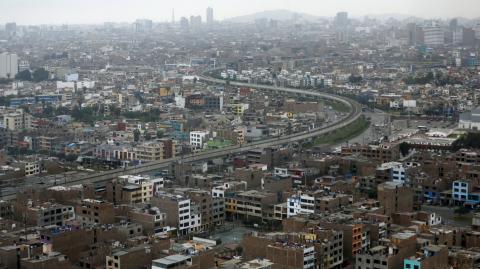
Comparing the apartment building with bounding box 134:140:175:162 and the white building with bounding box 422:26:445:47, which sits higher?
the white building with bounding box 422:26:445:47

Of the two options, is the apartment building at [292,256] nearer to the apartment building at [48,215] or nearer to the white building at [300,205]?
the white building at [300,205]

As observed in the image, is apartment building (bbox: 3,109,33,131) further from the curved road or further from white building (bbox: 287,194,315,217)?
white building (bbox: 287,194,315,217)

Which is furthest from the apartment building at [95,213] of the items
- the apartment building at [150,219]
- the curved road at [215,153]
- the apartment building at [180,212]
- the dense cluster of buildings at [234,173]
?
the curved road at [215,153]

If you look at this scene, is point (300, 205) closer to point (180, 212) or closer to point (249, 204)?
point (249, 204)

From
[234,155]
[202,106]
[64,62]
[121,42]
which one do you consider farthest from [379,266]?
[121,42]

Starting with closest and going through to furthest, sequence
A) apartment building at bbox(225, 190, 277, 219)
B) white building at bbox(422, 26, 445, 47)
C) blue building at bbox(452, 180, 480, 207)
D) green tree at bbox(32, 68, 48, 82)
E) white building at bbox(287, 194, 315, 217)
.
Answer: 1. white building at bbox(287, 194, 315, 217)
2. apartment building at bbox(225, 190, 277, 219)
3. blue building at bbox(452, 180, 480, 207)
4. green tree at bbox(32, 68, 48, 82)
5. white building at bbox(422, 26, 445, 47)

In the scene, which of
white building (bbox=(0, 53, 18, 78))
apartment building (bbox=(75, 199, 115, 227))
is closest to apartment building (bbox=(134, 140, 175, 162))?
apartment building (bbox=(75, 199, 115, 227))
